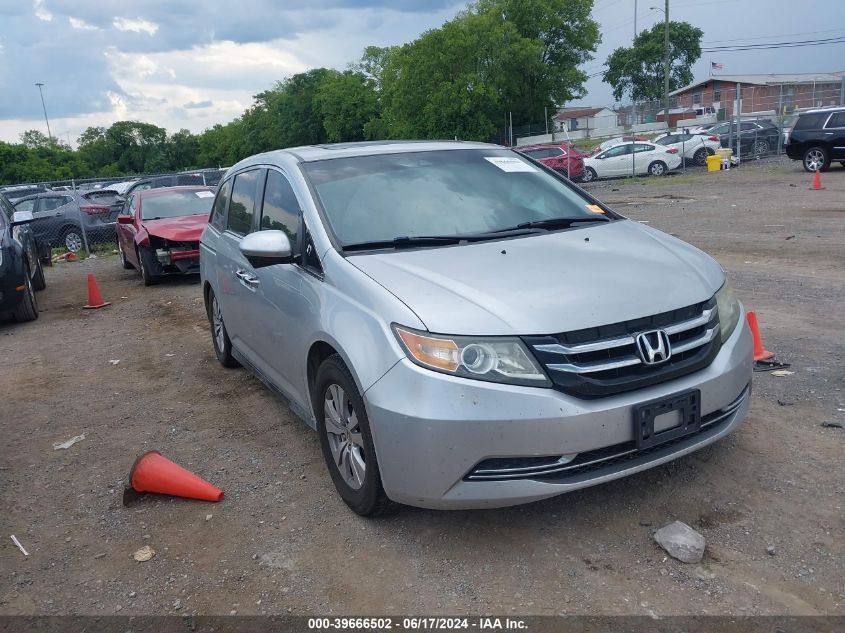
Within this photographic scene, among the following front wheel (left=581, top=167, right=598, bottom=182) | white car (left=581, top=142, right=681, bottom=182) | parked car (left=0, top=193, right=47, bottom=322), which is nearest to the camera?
parked car (left=0, top=193, right=47, bottom=322)

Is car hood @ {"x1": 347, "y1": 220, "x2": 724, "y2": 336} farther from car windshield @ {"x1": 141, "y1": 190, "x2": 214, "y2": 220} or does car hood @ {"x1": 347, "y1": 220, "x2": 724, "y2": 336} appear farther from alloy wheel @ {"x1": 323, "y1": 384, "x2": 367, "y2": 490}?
car windshield @ {"x1": 141, "y1": 190, "x2": 214, "y2": 220}

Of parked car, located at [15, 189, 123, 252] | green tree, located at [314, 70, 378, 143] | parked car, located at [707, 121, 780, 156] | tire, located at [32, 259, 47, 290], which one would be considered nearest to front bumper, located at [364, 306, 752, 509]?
tire, located at [32, 259, 47, 290]

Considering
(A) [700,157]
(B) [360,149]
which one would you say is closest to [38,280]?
(B) [360,149]

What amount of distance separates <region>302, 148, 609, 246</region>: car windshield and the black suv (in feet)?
62.8

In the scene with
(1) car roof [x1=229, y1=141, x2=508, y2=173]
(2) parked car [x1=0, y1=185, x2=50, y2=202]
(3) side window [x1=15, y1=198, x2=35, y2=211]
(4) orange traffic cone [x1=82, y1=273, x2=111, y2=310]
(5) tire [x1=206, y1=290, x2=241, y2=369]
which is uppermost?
(1) car roof [x1=229, y1=141, x2=508, y2=173]

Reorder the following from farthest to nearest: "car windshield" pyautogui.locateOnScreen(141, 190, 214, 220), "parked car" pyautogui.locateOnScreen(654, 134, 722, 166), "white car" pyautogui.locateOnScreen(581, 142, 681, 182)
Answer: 1. "parked car" pyautogui.locateOnScreen(654, 134, 722, 166)
2. "white car" pyautogui.locateOnScreen(581, 142, 681, 182)
3. "car windshield" pyautogui.locateOnScreen(141, 190, 214, 220)

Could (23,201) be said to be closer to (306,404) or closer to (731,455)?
(306,404)

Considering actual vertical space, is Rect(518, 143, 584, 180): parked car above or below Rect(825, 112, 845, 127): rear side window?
below

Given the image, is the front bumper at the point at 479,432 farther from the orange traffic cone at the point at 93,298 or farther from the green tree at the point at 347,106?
the green tree at the point at 347,106

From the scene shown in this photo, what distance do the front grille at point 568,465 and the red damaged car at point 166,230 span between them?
31.1ft

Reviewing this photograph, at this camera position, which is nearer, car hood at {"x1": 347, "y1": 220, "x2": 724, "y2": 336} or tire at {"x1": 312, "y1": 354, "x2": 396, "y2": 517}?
car hood at {"x1": 347, "y1": 220, "x2": 724, "y2": 336}

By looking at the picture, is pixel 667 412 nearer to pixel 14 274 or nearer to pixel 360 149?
pixel 360 149

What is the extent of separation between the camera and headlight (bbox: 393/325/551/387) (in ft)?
9.87

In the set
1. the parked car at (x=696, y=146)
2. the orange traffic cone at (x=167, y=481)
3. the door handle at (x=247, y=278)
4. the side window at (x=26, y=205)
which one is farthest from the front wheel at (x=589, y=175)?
the orange traffic cone at (x=167, y=481)
